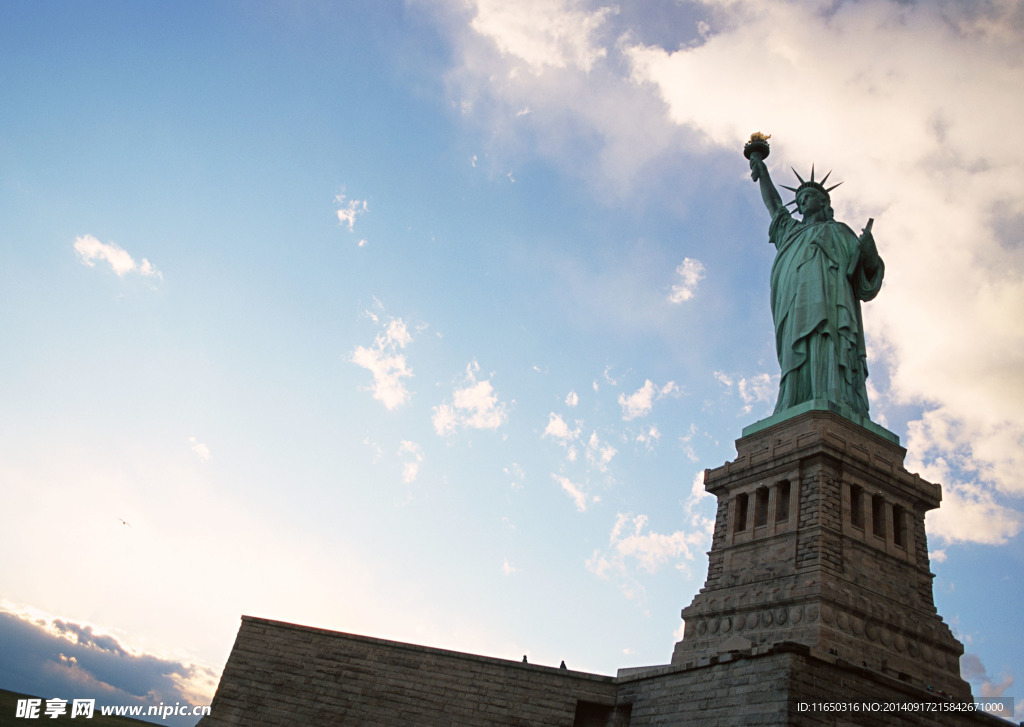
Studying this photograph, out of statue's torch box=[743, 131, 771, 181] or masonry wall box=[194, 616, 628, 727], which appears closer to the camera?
masonry wall box=[194, 616, 628, 727]

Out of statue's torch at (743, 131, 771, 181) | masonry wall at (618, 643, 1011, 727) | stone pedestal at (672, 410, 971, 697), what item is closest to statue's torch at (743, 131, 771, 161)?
statue's torch at (743, 131, 771, 181)

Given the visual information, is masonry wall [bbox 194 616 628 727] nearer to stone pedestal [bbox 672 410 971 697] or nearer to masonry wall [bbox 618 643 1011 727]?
masonry wall [bbox 618 643 1011 727]

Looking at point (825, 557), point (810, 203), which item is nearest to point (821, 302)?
point (810, 203)

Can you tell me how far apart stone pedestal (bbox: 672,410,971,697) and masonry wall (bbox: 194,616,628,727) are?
351 centimetres

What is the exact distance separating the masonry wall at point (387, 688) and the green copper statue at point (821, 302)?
11.1 metres

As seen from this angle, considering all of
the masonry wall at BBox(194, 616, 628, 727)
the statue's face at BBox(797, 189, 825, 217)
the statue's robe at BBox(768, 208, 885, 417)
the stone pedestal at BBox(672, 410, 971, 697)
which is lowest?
the masonry wall at BBox(194, 616, 628, 727)

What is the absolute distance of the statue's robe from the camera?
77.6ft

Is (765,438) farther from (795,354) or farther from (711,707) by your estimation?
(711,707)

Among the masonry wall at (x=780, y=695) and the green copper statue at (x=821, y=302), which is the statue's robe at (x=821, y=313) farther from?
the masonry wall at (x=780, y=695)

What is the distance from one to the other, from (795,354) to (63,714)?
23325 mm

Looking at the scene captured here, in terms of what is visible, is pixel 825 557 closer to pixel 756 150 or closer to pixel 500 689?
pixel 500 689

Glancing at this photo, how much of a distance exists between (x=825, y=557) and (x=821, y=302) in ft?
29.4

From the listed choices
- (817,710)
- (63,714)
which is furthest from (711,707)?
(63,714)

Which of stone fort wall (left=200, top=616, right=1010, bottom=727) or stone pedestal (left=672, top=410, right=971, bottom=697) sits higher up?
stone pedestal (left=672, top=410, right=971, bottom=697)
